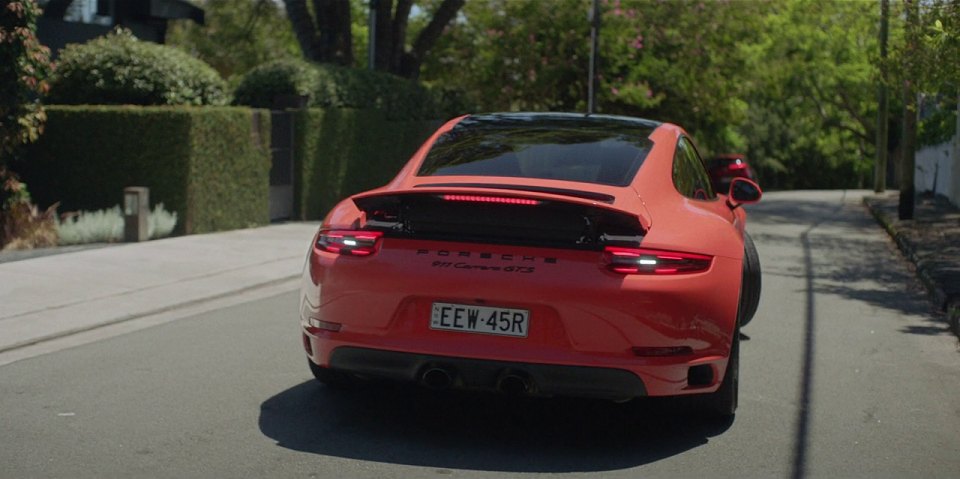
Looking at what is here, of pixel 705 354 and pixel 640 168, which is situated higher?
pixel 640 168

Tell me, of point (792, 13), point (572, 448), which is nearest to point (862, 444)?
point (572, 448)

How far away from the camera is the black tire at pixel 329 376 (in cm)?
722

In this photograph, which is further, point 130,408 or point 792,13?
point 792,13

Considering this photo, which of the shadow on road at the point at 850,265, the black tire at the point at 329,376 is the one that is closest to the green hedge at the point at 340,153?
the shadow on road at the point at 850,265

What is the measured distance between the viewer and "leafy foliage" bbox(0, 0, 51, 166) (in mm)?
14711

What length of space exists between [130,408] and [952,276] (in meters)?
9.31

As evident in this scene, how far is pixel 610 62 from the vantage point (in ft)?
126

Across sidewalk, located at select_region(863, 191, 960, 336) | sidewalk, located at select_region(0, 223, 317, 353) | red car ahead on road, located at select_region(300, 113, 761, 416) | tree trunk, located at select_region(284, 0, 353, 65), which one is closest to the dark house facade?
tree trunk, located at select_region(284, 0, 353, 65)

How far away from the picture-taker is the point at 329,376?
7254mm

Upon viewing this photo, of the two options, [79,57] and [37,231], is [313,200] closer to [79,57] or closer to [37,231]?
[79,57]

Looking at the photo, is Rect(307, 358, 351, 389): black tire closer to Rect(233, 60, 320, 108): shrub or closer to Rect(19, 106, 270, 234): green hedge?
Rect(19, 106, 270, 234): green hedge

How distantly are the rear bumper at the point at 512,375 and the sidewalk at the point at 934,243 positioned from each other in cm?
524

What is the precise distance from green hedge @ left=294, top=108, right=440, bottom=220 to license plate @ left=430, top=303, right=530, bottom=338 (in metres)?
15.4

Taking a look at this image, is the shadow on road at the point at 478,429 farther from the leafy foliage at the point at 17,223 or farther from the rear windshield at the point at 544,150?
the leafy foliage at the point at 17,223
